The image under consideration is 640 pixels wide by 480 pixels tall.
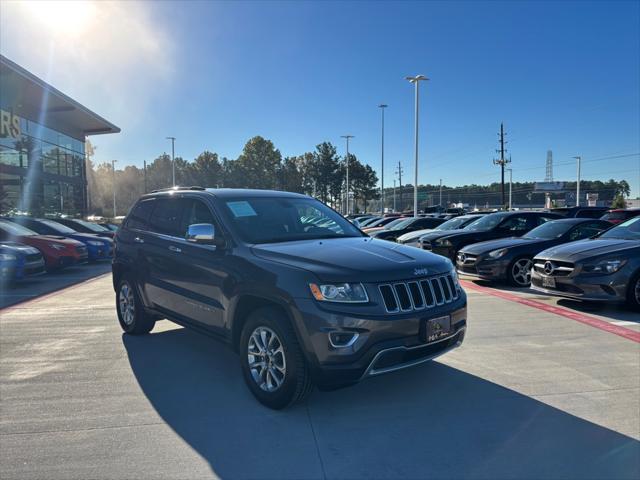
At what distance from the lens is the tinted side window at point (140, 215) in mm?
5703

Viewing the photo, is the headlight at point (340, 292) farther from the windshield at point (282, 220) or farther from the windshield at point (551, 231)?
the windshield at point (551, 231)

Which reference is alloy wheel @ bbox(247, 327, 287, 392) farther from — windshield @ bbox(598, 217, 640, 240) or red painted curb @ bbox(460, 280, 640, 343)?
windshield @ bbox(598, 217, 640, 240)

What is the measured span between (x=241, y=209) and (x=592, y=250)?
5.53 m

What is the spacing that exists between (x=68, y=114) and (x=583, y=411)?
32404 millimetres

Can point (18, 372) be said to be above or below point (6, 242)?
below

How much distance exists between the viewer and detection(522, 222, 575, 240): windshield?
32.2 ft

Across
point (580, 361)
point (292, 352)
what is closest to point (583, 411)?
point (580, 361)

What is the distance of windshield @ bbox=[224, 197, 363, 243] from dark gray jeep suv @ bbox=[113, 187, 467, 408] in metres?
0.01

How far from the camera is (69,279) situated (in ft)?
39.6

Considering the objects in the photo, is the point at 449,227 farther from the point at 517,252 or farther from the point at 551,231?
the point at 517,252

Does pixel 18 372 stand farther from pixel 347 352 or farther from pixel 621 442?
pixel 621 442

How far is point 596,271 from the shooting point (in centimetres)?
678

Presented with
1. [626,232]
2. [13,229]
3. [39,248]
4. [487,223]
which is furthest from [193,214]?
[13,229]

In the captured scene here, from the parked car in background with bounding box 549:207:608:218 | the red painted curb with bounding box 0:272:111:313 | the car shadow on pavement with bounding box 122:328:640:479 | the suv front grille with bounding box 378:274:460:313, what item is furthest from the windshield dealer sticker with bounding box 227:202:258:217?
the parked car in background with bounding box 549:207:608:218
